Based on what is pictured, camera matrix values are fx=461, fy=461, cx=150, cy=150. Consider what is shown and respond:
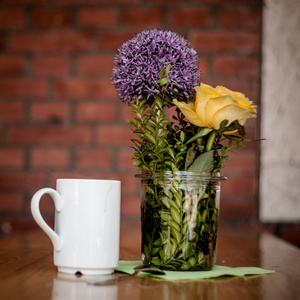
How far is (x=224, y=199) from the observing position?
5.90 ft

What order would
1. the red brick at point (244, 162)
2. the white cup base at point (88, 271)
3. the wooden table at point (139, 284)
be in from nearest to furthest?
the wooden table at point (139, 284)
the white cup base at point (88, 271)
the red brick at point (244, 162)

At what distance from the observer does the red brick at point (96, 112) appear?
184cm

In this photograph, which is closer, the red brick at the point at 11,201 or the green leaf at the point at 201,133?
the green leaf at the point at 201,133

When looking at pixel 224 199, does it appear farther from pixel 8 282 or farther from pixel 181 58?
pixel 8 282

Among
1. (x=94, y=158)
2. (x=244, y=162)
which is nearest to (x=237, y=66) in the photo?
(x=244, y=162)

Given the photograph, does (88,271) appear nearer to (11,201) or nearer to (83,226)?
(83,226)

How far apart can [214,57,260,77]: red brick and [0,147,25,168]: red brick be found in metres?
0.85

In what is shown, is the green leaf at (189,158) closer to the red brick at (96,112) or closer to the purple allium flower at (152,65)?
the purple allium flower at (152,65)

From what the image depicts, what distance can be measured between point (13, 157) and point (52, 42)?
49cm

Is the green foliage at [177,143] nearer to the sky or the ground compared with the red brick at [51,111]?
nearer to the ground

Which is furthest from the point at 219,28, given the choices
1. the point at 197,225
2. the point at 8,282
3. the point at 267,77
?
the point at 8,282

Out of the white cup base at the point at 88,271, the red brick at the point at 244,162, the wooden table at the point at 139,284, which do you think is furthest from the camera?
the red brick at the point at 244,162

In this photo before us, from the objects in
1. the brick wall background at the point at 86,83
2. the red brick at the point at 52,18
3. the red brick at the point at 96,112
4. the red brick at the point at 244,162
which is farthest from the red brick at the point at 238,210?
the red brick at the point at 52,18

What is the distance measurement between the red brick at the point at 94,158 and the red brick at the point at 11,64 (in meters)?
0.42
